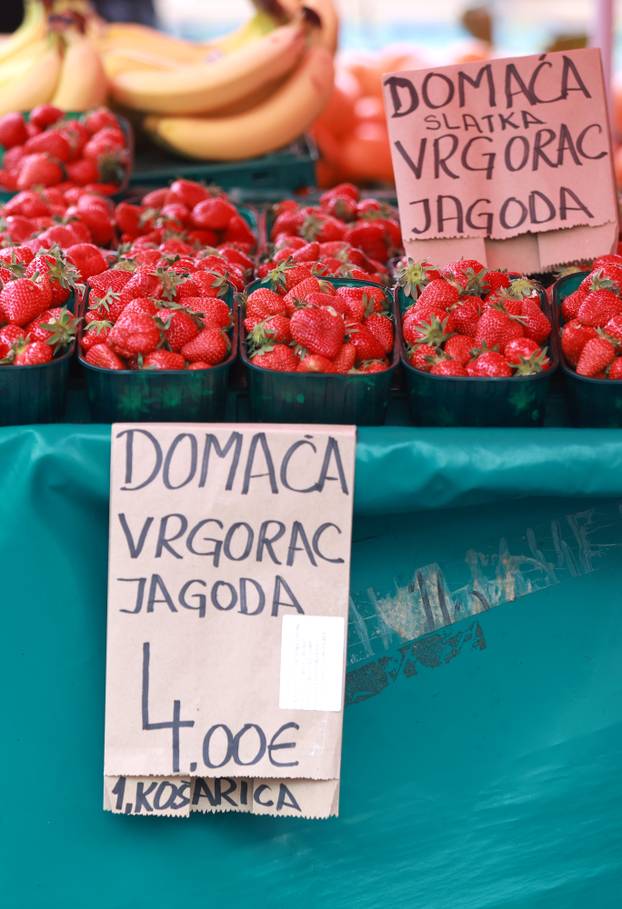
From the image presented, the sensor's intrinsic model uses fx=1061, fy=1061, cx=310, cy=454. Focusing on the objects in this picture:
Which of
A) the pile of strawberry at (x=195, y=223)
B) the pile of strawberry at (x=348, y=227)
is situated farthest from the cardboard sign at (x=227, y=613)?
the pile of strawberry at (x=195, y=223)

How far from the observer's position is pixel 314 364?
1.53 metres

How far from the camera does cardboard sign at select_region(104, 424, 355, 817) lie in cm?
142

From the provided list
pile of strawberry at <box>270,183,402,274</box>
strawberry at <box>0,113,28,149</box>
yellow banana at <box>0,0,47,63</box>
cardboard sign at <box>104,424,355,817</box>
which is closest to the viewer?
cardboard sign at <box>104,424,355,817</box>

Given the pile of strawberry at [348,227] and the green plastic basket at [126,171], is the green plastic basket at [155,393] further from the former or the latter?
the green plastic basket at [126,171]

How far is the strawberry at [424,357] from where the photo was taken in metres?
1.57

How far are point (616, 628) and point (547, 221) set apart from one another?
74 cm

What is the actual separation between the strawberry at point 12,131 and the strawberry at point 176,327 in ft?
4.75

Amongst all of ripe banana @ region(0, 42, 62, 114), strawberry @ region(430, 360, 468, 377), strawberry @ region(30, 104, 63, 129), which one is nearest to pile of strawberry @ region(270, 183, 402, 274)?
strawberry @ region(430, 360, 468, 377)

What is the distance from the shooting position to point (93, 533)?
153 centimetres

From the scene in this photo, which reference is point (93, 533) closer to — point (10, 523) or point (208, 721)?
point (10, 523)

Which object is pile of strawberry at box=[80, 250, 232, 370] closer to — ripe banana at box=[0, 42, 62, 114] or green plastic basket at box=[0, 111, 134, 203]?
green plastic basket at box=[0, 111, 134, 203]

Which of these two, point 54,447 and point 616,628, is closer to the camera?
point 54,447

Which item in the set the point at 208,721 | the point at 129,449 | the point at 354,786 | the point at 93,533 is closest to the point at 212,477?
the point at 129,449

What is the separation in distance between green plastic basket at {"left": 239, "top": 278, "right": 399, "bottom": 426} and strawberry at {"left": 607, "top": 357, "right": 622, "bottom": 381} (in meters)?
0.31
